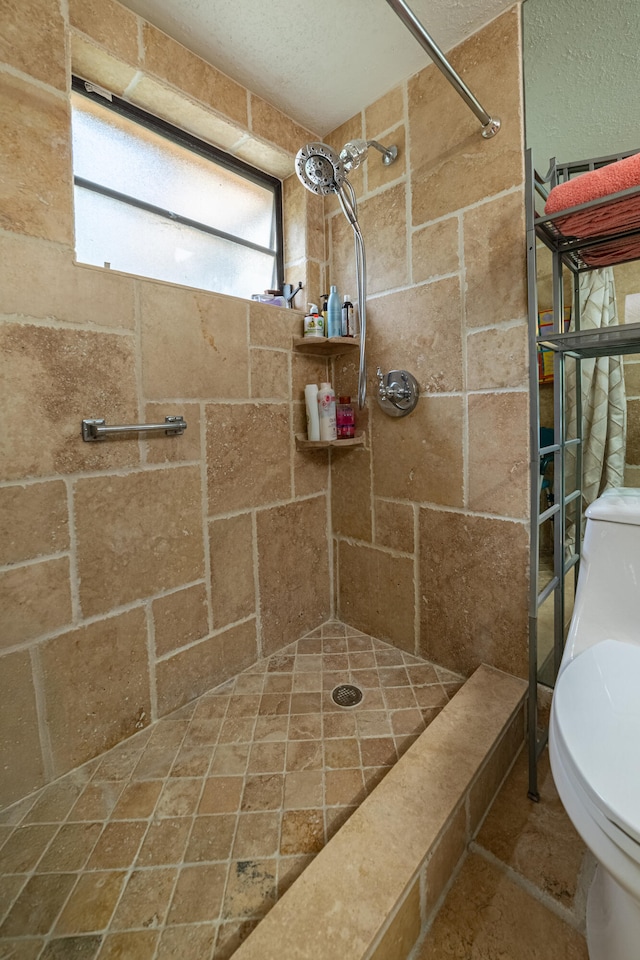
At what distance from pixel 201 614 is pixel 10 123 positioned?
4.52 feet

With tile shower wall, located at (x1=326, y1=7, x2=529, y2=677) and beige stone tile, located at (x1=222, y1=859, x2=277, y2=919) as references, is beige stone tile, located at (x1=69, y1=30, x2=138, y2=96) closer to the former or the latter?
tile shower wall, located at (x1=326, y1=7, x2=529, y2=677)

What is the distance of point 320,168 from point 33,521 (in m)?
1.35

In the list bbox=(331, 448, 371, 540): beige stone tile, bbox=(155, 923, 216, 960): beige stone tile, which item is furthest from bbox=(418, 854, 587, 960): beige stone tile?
bbox=(331, 448, 371, 540): beige stone tile

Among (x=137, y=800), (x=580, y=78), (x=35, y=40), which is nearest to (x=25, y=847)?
(x=137, y=800)

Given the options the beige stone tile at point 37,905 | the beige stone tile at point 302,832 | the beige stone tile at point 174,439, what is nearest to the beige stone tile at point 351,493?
the beige stone tile at point 174,439

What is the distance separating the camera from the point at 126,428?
111cm

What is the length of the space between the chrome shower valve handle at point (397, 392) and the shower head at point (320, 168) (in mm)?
622

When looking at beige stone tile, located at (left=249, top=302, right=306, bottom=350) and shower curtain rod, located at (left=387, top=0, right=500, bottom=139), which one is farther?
beige stone tile, located at (left=249, top=302, right=306, bottom=350)

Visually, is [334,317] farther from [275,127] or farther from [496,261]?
[275,127]

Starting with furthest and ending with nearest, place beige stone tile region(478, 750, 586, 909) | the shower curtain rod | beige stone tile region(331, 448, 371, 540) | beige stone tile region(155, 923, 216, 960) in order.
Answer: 1. beige stone tile region(331, 448, 371, 540)
2. beige stone tile region(478, 750, 586, 909)
3. the shower curtain rod
4. beige stone tile region(155, 923, 216, 960)

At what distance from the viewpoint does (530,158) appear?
98 cm

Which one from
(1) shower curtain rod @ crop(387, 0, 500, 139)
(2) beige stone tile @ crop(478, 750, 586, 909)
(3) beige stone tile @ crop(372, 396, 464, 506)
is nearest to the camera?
(1) shower curtain rod @ crop(387, 0, 500, 139)

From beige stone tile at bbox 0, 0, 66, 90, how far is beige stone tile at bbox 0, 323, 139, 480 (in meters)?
0.61

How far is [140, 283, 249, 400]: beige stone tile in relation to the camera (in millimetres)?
1202
